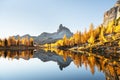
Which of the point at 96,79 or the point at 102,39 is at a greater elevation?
the point at 102,39

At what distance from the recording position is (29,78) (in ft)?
165

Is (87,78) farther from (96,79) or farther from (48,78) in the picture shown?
(48,78)

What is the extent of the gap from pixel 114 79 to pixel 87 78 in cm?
619

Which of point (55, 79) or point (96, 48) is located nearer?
point (55, 79)

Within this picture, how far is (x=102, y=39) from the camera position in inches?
7495

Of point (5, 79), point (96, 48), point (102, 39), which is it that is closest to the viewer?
point (5, 79)

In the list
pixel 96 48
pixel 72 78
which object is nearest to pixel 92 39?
pixel 96 48

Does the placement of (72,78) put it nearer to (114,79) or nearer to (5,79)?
(114,79)

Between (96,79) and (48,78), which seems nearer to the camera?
(96,79)

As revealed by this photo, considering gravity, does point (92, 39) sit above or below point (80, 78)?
above

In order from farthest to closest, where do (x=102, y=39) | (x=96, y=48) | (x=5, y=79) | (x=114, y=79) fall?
(x=102, y=39) < (x=96, y=48) < (x=5, y=79) < (x=114, y=79)

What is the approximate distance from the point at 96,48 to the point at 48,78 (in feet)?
411

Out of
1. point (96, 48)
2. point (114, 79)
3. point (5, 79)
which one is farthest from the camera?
point (96, 48)

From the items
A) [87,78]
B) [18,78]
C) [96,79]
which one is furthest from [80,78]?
[18,78]
